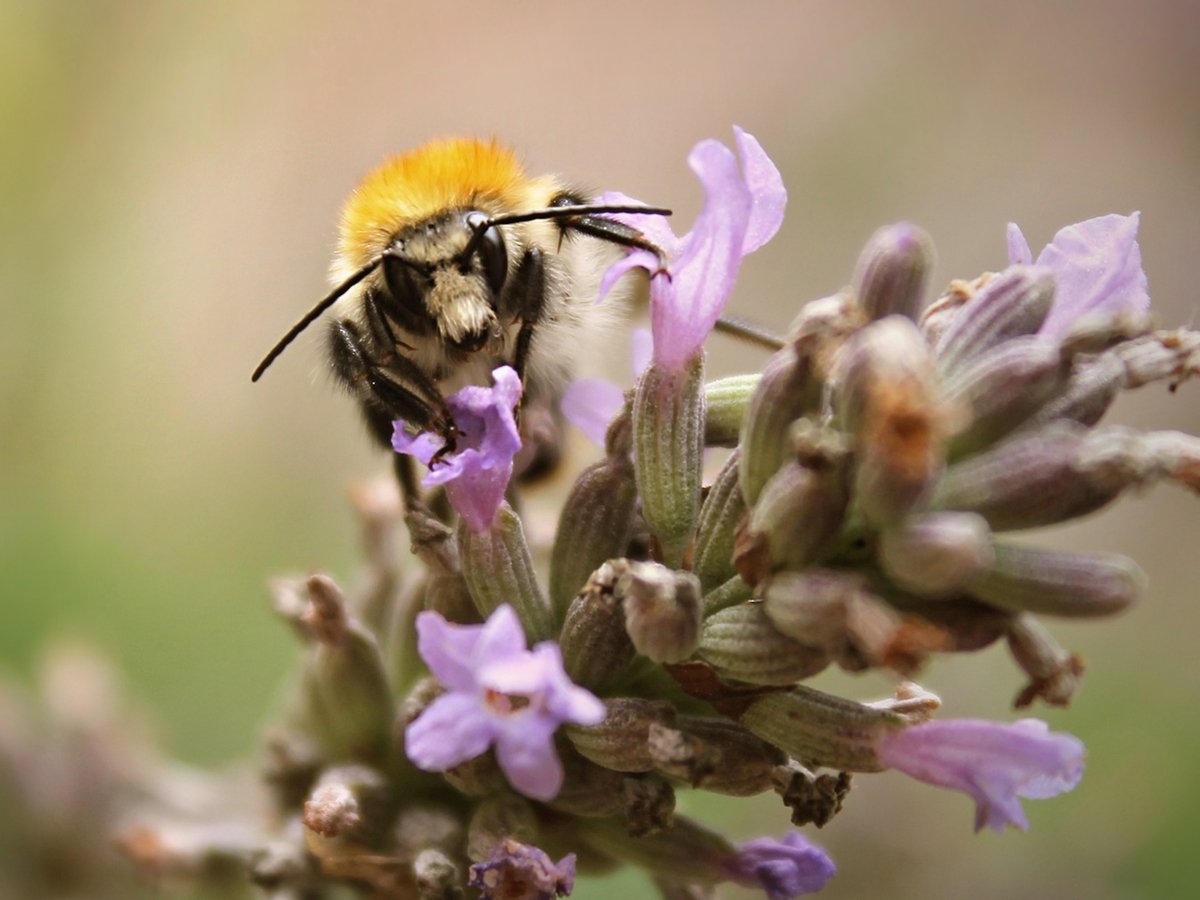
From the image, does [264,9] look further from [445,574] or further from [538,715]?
[538,715]

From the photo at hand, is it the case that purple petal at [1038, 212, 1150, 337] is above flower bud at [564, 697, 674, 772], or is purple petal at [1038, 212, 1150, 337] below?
above

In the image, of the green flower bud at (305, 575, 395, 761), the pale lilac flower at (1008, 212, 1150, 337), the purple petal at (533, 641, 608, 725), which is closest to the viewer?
the purple petal at (533, 641, 608, 725)

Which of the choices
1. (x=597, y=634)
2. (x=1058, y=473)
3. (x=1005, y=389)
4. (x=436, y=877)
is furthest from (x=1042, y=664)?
(x=436, y=877)

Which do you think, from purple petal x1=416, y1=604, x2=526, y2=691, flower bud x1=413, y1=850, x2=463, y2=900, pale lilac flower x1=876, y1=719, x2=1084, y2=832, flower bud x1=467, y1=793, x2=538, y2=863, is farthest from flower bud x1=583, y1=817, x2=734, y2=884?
purple petal x1=416, y1=604, x2=526, y2=691

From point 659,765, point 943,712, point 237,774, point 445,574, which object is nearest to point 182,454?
point 237,774

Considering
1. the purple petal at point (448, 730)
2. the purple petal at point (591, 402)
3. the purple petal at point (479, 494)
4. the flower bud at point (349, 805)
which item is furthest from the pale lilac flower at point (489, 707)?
the purple petal at point (591, 402)

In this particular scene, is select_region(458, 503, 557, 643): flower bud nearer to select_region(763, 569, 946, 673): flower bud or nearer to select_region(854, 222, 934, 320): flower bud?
select_region(763, 569, 946, 673): flower bud
